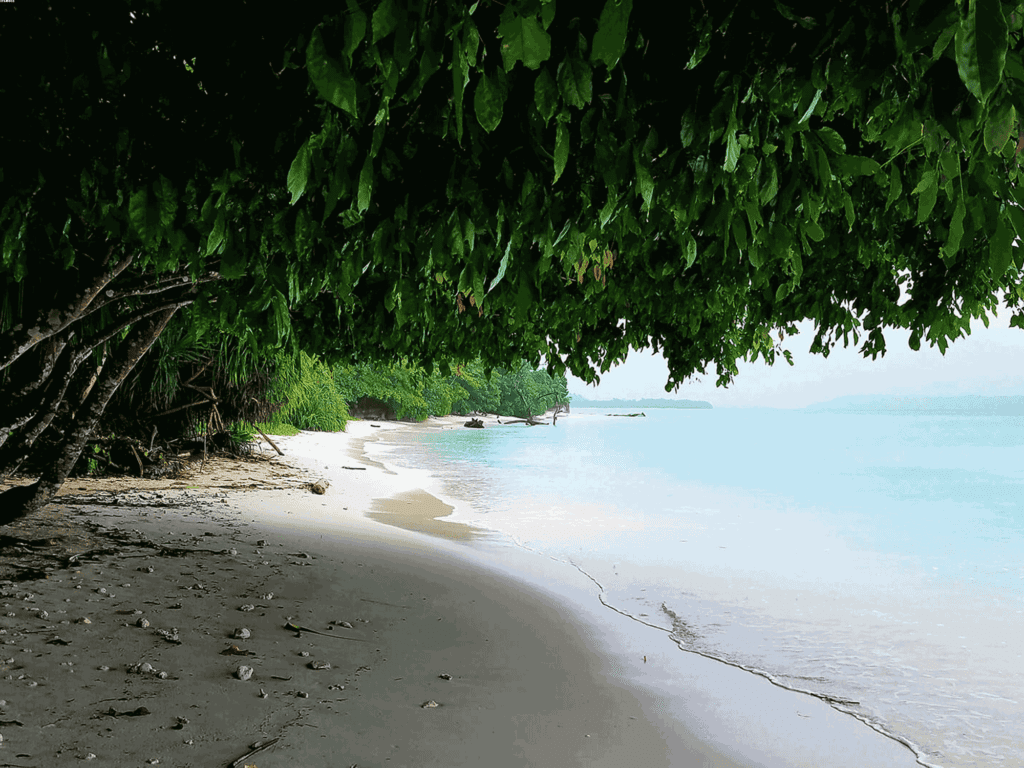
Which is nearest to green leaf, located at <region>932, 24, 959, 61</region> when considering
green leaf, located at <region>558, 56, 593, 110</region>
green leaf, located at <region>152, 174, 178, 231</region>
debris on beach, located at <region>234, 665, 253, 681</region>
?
green leaf, located at <region>558, 56, 593, 110</region>

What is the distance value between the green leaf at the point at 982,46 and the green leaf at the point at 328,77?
145cm

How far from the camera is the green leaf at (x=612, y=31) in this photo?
5.24ft

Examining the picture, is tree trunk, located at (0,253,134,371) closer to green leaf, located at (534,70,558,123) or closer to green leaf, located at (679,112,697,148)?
green leaf, located at (534,70,558,123)

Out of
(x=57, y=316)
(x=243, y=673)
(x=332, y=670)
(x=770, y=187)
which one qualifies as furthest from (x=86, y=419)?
(x=770, y=187)

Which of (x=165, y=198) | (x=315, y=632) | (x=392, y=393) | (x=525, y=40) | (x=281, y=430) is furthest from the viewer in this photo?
(x=392, y=393)

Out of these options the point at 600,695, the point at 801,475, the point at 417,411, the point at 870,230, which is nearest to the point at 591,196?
the point at 870,230

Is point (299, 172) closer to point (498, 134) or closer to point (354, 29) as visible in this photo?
point (354, 29)

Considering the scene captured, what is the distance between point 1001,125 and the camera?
170 cm

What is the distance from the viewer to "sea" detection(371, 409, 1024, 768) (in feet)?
21.3

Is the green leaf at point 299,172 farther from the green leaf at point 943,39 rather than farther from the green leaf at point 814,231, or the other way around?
the green leaf at point 814,231

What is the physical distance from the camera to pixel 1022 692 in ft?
22.7

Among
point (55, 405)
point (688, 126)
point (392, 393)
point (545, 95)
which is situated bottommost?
point (55, 405)

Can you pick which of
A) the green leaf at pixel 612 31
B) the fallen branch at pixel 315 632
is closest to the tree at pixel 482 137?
the green leaf at pixel 612 31

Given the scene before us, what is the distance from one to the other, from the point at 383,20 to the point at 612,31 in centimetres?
58
